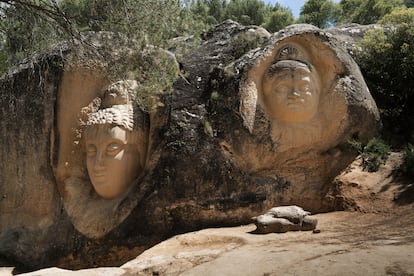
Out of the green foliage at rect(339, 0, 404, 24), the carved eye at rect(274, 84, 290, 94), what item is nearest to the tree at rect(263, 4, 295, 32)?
the green foliage at rect(339, 0, 404, 24)

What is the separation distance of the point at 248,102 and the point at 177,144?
129 cm

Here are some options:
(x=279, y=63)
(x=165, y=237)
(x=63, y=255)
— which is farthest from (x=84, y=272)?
(x=279, y=63)

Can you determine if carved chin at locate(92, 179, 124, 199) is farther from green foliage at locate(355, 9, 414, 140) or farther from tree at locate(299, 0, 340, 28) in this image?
tree at locate(299, 0, 340, 28)

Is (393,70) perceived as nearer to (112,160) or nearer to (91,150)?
(112,160)

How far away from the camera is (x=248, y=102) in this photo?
7.35m

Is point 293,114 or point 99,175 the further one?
point 99,175

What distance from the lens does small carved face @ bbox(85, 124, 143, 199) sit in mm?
7703

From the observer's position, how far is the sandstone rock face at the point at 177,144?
7.07m

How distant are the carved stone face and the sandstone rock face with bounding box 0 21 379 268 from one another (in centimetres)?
2

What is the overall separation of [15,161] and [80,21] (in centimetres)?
305

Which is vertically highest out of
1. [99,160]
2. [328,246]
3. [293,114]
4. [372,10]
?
[372,10]

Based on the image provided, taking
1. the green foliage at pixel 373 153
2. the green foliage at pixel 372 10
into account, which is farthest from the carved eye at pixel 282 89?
the green foliage at pixel 372 10

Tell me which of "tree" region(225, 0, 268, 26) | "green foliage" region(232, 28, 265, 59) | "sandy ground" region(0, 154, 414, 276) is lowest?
"sandy ground" region(0, 154, 414, 276)

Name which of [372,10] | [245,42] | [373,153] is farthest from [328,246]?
[372,10]
